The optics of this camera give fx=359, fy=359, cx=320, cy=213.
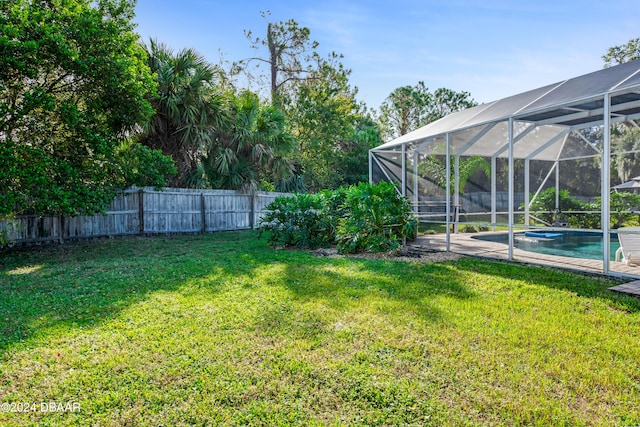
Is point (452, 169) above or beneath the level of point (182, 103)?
beneath

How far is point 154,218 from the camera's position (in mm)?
10398

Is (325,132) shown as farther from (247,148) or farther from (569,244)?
(569,244)

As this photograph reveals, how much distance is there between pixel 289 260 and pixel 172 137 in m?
6.03

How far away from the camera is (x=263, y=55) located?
1881 cm

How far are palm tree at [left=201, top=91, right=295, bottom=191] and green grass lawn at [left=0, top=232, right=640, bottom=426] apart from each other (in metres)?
6.60

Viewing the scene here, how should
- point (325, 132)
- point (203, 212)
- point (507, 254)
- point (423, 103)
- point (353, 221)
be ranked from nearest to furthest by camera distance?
point (507, 254), point (353, 221), point (203, 212), point (325, 132), point (423, 103)

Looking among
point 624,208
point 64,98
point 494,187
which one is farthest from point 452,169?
point 64,98

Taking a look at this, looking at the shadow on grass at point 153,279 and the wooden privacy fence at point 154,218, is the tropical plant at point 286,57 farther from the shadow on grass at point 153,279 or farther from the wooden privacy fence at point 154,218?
the shadow on grass at point 153,279

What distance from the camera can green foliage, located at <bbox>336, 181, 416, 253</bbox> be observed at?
7121 millimetres

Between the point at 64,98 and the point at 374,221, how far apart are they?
6642 mm

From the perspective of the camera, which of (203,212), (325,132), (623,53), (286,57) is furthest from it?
(623,53)

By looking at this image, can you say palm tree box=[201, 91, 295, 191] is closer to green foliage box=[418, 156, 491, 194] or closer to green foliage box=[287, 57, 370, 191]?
green foliage box=[287, 57, 370, 191]

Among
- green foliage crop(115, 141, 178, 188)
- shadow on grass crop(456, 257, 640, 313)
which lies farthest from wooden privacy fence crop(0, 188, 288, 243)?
shadow on grass crop(456, 257, 640, 313)

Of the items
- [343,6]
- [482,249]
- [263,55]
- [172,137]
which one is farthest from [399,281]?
[263,55]
